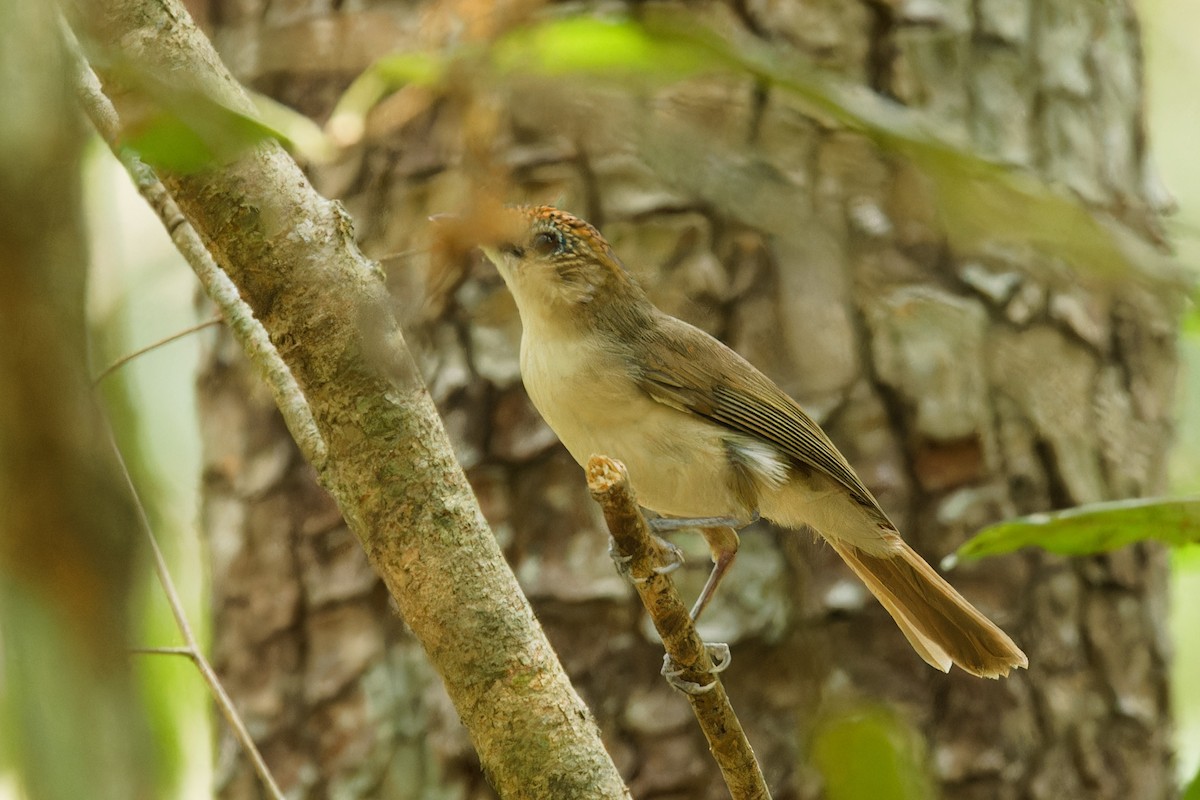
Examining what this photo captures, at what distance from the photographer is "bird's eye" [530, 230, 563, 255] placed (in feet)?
8.73

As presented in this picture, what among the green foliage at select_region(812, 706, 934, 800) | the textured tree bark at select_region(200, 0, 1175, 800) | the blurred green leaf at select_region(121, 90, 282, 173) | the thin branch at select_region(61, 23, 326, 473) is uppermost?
the blurred green leaf at select_region(121, 90, 282, 173)

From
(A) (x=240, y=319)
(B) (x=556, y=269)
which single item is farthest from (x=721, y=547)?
(A) (x=240, y=319)

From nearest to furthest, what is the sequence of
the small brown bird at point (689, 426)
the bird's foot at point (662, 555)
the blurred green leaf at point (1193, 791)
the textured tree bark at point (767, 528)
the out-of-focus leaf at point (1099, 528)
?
the blurred green leaf at point (1193, 791) → the out-of-focus leaf at point (1099, 528) → the bird's foot at point (662, 555) → the small brown bird at point (689, 426) → the textured tree bark at point (767, 528)

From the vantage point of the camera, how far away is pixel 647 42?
0.86m

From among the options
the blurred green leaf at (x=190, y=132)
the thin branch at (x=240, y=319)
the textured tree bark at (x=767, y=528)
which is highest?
the blurred green leaf at (x=190, y=132)

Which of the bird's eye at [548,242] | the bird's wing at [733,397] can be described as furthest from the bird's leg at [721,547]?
the bird's eye at [548,242]

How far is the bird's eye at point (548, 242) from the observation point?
2662 mm

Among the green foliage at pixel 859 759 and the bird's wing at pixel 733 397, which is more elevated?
the green foliage at pixel 859 759

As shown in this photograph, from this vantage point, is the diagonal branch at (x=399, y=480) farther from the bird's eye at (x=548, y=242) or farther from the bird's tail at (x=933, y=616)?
the bird's tail at (x=933, y=616)

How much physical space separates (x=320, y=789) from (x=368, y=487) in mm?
1672

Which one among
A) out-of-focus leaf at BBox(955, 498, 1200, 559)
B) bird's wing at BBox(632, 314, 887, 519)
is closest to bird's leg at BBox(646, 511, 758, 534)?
bird's wing at BBox(632, 314, 887, 519)

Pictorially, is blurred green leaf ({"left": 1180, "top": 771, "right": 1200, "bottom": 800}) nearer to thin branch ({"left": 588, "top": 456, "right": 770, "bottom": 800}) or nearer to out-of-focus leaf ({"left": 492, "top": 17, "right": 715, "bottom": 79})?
thin branch ({"left": 588, "top": 456, "right": 770, "bottom": 800})

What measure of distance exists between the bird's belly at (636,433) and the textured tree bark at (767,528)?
379mm

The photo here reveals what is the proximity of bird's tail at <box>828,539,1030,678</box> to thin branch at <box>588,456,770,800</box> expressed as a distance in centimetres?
93
